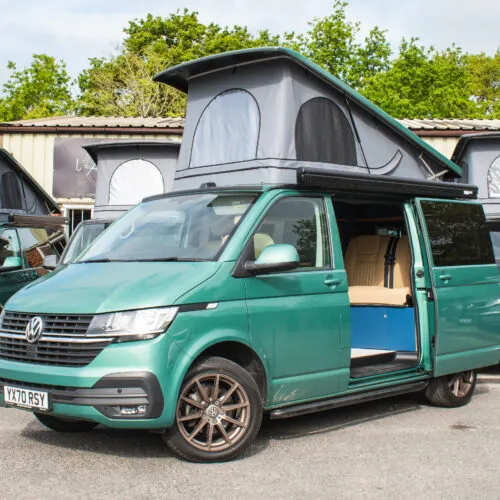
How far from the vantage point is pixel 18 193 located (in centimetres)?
1440

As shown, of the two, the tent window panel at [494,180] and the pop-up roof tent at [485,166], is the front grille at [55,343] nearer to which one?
the pop-up roof tent at [485,166]

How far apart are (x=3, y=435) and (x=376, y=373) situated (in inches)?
122

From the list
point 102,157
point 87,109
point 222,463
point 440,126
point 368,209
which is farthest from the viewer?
point 87,109

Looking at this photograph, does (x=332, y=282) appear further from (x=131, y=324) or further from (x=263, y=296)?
(x=131, y=324)

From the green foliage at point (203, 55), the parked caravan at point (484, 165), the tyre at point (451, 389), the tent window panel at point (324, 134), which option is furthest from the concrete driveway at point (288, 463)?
the green foliage at point (203, 55)

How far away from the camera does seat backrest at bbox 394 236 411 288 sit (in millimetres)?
7871

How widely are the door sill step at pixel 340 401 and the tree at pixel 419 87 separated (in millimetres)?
33205

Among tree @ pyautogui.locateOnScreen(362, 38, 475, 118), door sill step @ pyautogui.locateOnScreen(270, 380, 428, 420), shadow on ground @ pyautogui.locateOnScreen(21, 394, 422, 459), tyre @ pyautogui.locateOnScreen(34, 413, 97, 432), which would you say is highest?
tree @ pyautogui.locateOnScreen(362, 38, 475, 118)

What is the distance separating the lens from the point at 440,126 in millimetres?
23875

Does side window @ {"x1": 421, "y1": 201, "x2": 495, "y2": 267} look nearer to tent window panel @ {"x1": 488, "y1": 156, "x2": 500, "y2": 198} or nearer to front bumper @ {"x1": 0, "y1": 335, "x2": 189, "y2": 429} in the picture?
front bumper @ {"x1": 0, "y1": 335, "x2": 189, "y2": 429}

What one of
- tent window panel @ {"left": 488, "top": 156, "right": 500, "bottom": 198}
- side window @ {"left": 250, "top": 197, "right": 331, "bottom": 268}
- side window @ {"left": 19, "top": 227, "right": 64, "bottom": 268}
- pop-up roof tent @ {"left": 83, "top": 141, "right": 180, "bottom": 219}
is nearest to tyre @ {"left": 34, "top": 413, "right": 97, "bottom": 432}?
side window @ {"left": 250, "top": 197, "right": 331, "bottom": 268}

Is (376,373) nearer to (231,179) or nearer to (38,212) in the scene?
(231,179)

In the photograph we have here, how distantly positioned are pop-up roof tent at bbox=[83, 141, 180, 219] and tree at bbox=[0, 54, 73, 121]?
3521 cm

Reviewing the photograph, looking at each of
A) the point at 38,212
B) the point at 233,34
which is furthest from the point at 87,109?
the point at 38,212
